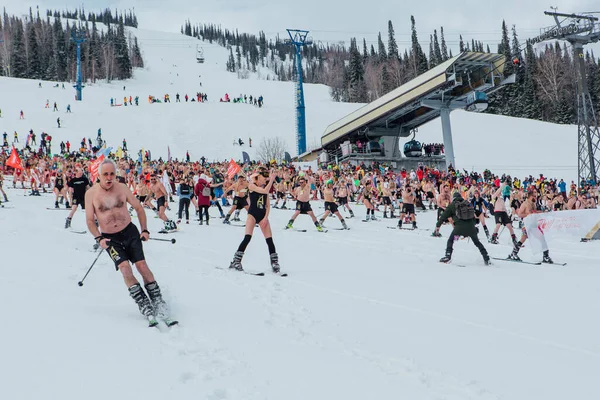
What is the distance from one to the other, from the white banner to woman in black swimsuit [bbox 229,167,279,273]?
5.85 meters

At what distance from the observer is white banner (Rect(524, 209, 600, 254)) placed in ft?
33.2

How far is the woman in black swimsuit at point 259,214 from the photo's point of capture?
7727 millimetres

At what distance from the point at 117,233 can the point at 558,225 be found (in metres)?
9.82

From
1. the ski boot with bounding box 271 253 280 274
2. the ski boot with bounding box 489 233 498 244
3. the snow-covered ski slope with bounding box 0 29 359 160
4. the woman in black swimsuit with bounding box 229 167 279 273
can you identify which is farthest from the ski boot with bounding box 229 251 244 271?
the snow-covered ski slope with bounding box 0 29 359 160

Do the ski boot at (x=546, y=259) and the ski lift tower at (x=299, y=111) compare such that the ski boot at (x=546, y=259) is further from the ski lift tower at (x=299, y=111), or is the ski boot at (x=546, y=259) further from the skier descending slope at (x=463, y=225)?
the ski lift tower at (x=299, y=111)

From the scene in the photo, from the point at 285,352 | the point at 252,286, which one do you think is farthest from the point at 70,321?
the point at 252,286

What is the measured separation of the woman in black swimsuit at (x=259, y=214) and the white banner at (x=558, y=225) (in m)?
5.85

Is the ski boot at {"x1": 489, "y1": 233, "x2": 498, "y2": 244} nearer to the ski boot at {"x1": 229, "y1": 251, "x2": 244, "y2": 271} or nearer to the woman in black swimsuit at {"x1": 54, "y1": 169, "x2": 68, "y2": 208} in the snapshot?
the ski boot at {"x1": 229, "y1": 251, "x2": 244, "y2": 271}

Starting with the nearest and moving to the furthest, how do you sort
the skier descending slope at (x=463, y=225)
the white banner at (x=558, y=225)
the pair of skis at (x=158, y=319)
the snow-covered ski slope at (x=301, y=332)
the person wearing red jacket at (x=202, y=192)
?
the snow-covered ski slope at (x=301, y=332), the pair of skis at (x=158, y=319), the skier descending slope at (x=463, y=225), the white banner at (x=558, y=225), the person wearing red jacket at (x=202, y=192)

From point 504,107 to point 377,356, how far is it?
8153 cm

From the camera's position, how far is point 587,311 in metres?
5.86

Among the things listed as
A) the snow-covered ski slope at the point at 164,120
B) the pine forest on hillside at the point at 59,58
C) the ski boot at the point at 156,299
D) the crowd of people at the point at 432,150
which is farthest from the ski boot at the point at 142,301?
the pine forest on hillside at the point at 59,58

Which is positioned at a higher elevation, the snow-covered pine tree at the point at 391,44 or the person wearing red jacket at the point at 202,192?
the snow-covered pine tree at the point at 391,44

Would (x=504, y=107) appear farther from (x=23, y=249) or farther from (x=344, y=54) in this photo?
(x=344, y=54)
